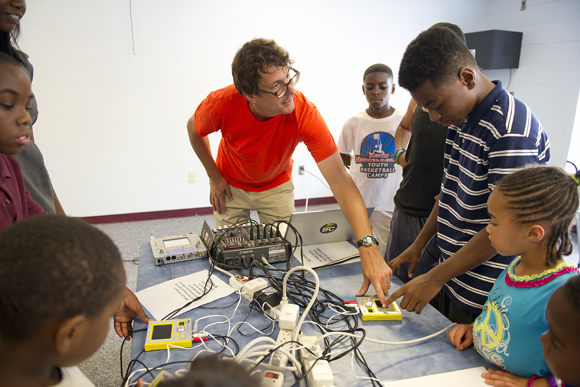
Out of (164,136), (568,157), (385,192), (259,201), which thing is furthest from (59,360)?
(568,157)

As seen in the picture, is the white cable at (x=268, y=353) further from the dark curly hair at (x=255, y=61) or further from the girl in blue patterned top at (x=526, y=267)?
the dark curly hair at (x=255, y=61)

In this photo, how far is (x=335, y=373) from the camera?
3.04 feet

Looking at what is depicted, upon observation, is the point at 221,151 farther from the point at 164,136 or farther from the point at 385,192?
the point at 164,136

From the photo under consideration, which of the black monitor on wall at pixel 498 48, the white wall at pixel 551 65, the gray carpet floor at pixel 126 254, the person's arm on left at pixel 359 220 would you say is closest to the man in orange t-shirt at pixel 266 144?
the person's arm on left at pixel 359 220

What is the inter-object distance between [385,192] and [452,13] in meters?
3.19

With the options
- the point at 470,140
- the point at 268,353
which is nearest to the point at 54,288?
the point at 268,353

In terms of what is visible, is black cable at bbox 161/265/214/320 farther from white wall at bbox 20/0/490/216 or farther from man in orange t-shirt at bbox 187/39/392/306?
white wall at bbox 20/0/490/216

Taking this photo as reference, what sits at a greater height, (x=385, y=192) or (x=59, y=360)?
(x=59, y=360)

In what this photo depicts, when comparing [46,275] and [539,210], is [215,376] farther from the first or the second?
[539,210]

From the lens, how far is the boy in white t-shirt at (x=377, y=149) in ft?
7.89

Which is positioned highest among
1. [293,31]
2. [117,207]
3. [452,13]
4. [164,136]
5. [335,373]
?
[452,13]

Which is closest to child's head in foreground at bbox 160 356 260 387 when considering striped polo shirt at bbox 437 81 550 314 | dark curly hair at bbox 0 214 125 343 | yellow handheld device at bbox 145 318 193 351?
dark curly hair at bbox 0 214 125 343

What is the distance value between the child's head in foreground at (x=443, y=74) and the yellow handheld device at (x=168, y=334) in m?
0.98

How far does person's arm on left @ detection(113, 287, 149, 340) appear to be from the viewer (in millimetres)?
1108
